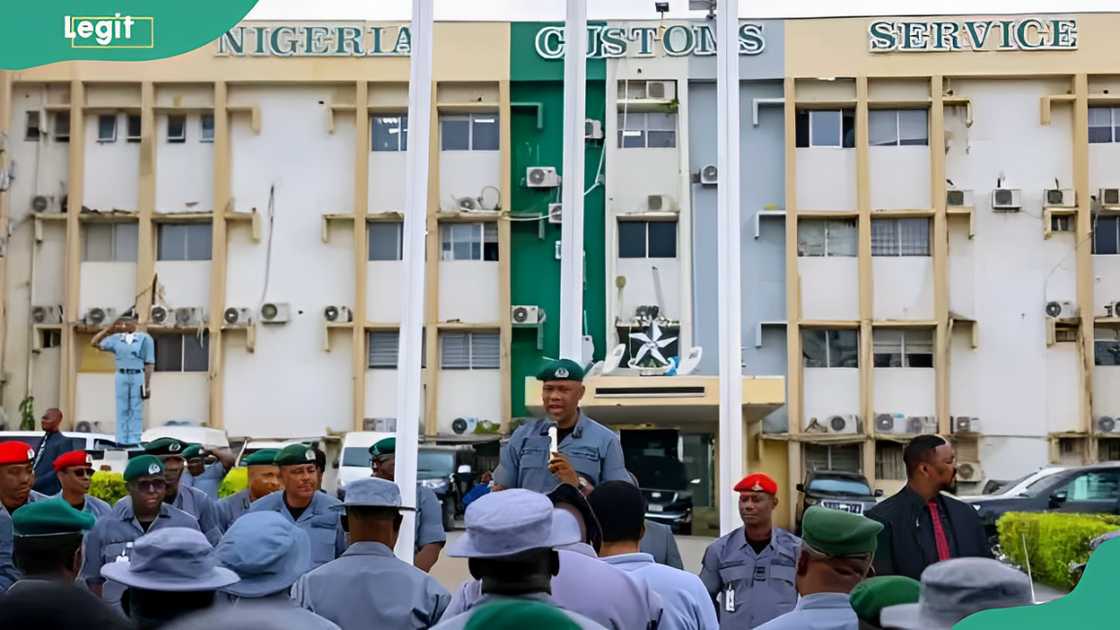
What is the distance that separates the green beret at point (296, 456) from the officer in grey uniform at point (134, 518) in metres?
0.48

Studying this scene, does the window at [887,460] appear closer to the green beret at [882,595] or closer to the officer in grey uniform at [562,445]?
the officer in grey uniform at [562,445]

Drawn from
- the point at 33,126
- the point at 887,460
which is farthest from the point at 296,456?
the point at 33,126

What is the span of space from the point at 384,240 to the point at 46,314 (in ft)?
20.6

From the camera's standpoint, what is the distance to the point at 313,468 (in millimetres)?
6164

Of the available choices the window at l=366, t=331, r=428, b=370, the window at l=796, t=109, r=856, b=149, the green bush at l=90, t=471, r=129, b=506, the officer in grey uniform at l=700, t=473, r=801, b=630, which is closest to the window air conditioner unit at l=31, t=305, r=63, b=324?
the window at l=366, t=331, r=428, b=370

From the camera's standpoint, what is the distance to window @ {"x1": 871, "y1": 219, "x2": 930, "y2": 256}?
24.8m

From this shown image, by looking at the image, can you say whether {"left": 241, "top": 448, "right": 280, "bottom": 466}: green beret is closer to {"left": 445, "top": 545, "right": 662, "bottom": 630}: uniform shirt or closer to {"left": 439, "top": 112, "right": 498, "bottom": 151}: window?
{"left": 445, "top": 545, "right": 662, "bottom": 630}: uniform shirt

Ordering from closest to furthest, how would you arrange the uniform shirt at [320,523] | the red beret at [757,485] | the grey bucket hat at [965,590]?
1. the grey bucket hat at [965,590]
2. the red beret at [757,485]
3. the uniform shirt at [320,523]

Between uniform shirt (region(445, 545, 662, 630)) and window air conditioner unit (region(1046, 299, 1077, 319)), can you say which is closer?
uniform shirt (region(445, 545, 662, 630))

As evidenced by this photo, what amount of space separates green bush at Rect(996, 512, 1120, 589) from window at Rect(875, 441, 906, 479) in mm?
10348

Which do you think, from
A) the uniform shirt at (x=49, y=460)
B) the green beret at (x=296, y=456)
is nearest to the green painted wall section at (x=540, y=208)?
the uniform shirt at (x=49, y=460)

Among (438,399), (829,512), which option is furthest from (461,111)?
(829,512)

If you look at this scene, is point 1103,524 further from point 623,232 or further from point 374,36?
point 374,36

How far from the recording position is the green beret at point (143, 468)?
19.9 feet
